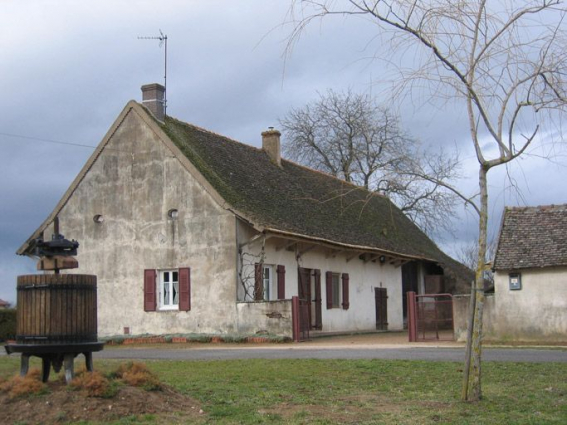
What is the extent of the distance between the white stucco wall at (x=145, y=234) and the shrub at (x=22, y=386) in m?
15.8

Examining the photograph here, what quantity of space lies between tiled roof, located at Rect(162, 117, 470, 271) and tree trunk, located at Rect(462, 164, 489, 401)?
1245 centimetres

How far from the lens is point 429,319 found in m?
24.7

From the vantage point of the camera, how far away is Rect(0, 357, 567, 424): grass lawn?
915 cm

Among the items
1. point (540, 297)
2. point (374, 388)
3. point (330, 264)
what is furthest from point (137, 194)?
point (374, 388)

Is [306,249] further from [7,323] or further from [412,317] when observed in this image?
[7,323]

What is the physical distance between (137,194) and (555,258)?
13.7m

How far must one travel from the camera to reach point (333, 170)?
4944cm

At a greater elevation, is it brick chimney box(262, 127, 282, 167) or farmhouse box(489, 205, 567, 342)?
brick chimney box(262, 127, 282, 167)

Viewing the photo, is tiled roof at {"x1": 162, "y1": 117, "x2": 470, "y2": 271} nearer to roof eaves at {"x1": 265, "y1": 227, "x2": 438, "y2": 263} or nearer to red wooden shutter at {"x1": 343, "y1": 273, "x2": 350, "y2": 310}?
roof eaves at {"x1": 265, "y1": 227, "x2": 438, "y2": 263}

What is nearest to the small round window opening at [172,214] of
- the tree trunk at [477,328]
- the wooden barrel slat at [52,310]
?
the wooden barrel slat at [52,310]

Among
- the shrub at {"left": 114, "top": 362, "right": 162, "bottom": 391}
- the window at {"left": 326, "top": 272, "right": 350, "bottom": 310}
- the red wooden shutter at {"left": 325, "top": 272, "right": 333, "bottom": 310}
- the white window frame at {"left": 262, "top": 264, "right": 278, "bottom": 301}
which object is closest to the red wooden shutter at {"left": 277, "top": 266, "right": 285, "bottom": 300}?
the white window frame at {"left": 262, "top": 264, "right": 278, "bottom": 301}

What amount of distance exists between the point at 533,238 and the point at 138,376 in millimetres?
→ 16999

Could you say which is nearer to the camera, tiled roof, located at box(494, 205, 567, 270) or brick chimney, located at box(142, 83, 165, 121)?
tiled roof, located at box(494, 205, 567, 270)

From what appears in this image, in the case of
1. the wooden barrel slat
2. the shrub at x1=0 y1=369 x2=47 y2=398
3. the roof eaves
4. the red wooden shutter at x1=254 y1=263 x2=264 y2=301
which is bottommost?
the shrub at x1=0 y1=369 x2=47 y2=398
